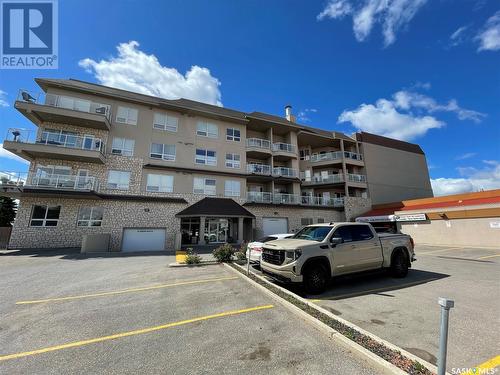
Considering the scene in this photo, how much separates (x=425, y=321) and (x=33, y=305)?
973 cm

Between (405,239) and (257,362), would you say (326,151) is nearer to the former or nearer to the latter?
(405,239)

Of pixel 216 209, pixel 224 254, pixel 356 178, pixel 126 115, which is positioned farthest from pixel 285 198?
pixel 126 115

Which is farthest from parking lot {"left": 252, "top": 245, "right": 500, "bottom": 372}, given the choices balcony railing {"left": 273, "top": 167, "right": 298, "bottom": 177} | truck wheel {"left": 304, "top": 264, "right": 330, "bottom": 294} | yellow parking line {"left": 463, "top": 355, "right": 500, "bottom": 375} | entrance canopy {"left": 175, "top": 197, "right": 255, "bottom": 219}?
balcony railing {"left": 273, "top": 167, "right": 298, "bottom": 177}

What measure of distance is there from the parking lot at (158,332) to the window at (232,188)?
641 inches

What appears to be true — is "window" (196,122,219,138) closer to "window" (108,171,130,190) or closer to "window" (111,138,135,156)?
"window" (111,138,135,156)

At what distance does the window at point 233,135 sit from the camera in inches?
1022

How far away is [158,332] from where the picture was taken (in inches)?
176

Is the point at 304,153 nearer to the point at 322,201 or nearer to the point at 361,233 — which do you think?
the point at 322,201

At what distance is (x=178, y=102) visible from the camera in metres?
24.4

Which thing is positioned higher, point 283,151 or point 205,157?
point 283,151

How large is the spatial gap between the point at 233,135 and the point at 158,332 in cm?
2357

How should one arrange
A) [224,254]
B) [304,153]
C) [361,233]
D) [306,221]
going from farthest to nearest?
[304,153] → [306,221] → [224,254] → [361,233]

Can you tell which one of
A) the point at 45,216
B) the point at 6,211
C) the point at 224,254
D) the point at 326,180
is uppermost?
the point at 326,180

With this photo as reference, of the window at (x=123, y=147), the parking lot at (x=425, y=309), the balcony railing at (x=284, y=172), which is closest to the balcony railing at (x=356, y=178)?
the balcony railing at (x=284, y=172)
